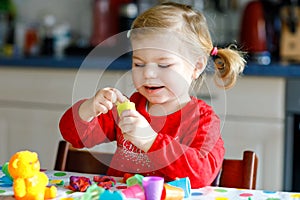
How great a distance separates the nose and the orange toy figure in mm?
293

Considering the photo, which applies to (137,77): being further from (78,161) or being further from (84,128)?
(78,161)

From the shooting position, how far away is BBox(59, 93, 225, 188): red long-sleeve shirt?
1188 mm

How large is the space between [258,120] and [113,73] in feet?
2.00

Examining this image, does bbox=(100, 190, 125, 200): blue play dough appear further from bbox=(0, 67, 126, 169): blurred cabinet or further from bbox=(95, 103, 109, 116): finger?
bbox=(0, 67, 126, 169): blurred cabinet

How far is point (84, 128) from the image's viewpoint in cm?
136

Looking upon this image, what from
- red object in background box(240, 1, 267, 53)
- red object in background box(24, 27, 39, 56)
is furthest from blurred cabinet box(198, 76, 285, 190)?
red object in background box(24, 27, 39, 56)

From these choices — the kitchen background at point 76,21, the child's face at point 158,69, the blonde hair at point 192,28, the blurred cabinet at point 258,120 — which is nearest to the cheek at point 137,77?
the child's face at point 158,69

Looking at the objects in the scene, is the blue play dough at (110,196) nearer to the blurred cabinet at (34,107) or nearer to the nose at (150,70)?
the nose at (150,70)

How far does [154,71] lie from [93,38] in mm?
1767

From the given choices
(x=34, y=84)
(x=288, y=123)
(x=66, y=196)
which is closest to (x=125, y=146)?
(x=66, y=196)

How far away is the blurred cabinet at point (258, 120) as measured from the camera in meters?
2.31

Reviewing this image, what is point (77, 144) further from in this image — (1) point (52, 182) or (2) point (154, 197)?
(2) point (154, 197)

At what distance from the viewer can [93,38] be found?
297 centimetres

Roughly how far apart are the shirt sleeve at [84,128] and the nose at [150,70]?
17cm
